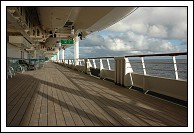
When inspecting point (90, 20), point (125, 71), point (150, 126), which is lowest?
point (150, 126)

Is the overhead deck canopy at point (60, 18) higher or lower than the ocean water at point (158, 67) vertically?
higher

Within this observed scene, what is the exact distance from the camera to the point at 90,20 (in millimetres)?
11047

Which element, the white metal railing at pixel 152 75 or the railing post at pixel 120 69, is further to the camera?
the railing post at pixel 120 69

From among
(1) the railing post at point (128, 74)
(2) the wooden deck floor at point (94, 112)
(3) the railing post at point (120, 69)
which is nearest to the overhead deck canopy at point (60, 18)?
(3) the railing post at point (120, 69)

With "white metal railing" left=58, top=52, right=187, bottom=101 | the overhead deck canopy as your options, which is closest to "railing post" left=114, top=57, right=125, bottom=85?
"white metal railing" left=58, top=52, right=187, bottom=101

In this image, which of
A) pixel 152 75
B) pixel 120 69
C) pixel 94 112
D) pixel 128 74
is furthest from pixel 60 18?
pixel 94 112

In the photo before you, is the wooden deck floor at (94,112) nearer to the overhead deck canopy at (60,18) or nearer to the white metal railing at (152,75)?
the white metal railing at (152,75)

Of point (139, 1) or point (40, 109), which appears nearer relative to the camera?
point (139, 1)

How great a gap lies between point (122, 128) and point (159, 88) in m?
2.19

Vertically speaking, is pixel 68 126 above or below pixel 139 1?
below

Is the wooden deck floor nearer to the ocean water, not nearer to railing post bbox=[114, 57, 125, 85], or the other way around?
the ocean water

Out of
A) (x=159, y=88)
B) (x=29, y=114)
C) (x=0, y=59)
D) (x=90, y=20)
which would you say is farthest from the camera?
(x=90, y=20)

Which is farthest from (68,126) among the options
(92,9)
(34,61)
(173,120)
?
(34,61)

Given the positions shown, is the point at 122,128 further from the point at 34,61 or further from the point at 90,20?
the point at 34,61
